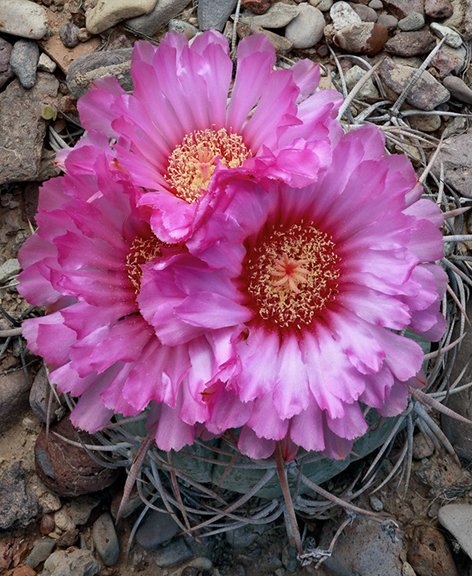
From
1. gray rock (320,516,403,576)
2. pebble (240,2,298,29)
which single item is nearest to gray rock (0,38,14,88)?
pebble (240,2,298,29)

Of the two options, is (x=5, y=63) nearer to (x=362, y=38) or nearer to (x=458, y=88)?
(x=362, y=38)

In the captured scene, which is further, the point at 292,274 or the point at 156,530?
the point at 156,530

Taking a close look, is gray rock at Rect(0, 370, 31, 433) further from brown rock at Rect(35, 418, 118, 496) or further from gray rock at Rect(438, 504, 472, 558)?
gray rock at Rect(438, 504, 472, 558)

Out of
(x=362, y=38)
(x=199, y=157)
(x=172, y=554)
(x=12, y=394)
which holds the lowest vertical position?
(x=172, y=554)

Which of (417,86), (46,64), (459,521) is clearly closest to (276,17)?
(417,86)

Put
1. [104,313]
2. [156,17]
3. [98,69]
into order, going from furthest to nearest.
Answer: [156,17] < [98,69] < [104,313]

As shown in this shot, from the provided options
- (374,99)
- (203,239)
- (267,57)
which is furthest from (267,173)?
(374,99)
